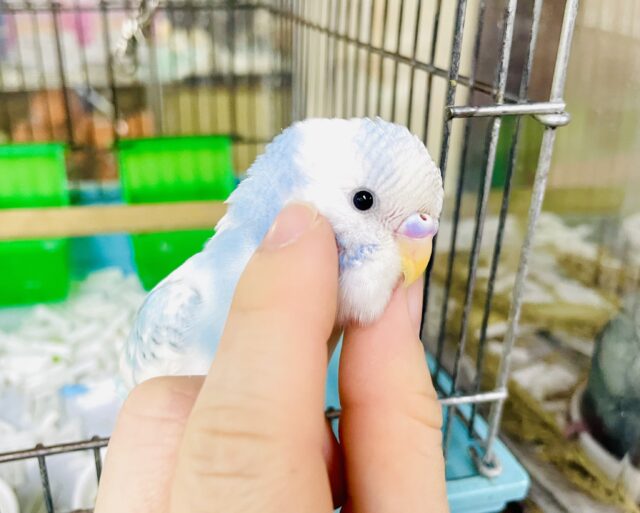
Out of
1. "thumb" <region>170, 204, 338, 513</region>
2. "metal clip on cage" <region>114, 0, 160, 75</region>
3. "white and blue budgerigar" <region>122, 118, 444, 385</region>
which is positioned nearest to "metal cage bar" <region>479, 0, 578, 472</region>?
"white and blue budgerigar" <region>122, 118, 444, 385</region>

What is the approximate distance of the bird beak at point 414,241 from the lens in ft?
1.10

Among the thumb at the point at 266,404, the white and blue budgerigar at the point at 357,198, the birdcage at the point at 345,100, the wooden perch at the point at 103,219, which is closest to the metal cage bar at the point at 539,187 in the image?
the birdcage at the point at 345,100

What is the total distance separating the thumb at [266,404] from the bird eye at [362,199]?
67 millimetres

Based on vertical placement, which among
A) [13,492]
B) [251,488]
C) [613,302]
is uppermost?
[251,488]

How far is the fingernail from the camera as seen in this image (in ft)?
0.92

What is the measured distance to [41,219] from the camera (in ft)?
2.64

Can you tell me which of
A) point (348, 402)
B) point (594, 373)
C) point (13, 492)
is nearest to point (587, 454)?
point (594, 373)

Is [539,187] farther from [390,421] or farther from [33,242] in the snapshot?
[33,242]

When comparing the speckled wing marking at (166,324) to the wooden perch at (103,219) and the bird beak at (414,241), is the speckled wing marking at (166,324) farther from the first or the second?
the wooden perch at (103,219)

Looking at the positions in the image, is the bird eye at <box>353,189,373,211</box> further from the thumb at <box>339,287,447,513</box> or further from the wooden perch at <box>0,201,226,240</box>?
the wooden perch at <box>0,201,226,240</box>

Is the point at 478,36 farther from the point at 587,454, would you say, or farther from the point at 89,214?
the point at 89,214

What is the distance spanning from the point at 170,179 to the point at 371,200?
741mm

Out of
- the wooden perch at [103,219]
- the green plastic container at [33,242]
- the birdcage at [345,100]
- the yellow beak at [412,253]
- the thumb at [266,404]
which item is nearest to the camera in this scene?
the thumb at [266,404]

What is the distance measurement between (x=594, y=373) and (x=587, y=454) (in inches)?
2.8
